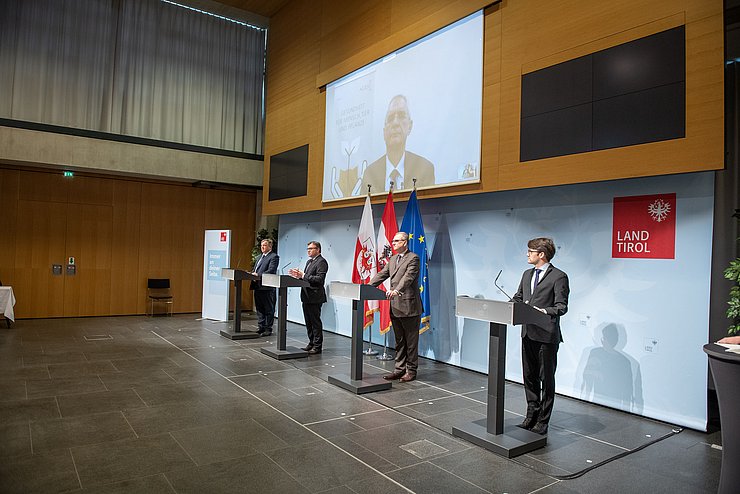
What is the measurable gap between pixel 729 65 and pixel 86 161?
32.7ft

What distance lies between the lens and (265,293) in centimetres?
892

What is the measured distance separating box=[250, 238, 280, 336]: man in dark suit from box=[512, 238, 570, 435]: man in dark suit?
5064 mm

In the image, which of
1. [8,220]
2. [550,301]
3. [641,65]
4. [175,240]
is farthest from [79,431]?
[175,240]

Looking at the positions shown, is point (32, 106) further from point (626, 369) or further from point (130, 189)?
point (626, 369)

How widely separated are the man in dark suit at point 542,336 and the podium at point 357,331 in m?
1.64

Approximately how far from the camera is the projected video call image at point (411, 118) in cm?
611

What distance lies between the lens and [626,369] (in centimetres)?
491

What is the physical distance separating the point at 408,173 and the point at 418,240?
936 millimetres

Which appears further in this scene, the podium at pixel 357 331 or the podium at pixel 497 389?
the podium at pixel 357 331

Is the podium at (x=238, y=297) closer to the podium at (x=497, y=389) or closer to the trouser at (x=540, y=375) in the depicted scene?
the podium at (x=497, y=389)

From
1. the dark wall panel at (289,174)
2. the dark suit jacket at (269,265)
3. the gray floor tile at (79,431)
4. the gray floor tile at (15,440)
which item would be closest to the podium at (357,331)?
the gray floor tile at (79,431)

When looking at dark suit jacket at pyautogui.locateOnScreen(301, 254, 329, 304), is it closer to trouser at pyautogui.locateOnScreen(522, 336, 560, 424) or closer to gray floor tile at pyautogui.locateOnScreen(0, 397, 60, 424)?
gray floor tile at pyautogui.locateOnScreen(0, 397, 60, 424)

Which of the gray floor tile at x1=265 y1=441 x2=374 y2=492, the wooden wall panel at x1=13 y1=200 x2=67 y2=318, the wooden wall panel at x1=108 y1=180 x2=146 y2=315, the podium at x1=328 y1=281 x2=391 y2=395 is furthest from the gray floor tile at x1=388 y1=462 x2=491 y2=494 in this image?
the wooden wall panel at x1=13 y1=200 x2=67 y2=318

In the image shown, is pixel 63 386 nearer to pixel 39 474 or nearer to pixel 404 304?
pixel 39 474
